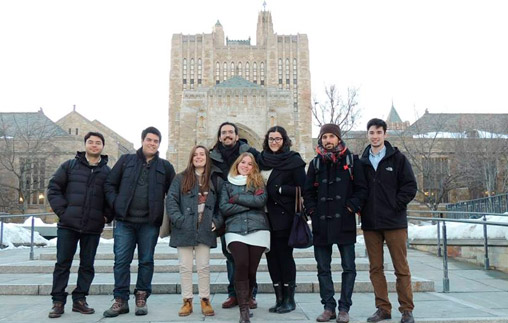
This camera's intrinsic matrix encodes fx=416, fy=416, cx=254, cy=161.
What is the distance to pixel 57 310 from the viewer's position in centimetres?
476

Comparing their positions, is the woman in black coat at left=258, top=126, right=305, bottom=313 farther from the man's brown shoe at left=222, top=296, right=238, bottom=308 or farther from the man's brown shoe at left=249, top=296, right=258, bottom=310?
the man's brown shoe at left=222, top=296, right=238, bottom=308

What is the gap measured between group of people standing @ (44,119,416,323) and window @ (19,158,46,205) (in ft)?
104

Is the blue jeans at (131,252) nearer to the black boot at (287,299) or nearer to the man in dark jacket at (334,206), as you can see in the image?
the black boot at (287,299)

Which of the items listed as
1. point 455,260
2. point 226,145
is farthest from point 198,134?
point 226,145

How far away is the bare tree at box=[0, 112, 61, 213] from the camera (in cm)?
3444

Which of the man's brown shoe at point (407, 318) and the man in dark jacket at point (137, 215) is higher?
the man in dark jacket at point (137, 215)

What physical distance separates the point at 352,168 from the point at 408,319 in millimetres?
1691

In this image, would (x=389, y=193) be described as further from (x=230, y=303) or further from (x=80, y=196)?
(x=80, y=196)

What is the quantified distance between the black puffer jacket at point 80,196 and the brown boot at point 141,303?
934 mm

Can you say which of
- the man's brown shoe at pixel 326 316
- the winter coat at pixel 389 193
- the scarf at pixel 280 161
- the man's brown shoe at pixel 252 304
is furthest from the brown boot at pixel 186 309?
the winter coat at pixel 389 193

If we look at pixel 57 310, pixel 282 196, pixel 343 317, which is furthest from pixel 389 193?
pixel 57 310

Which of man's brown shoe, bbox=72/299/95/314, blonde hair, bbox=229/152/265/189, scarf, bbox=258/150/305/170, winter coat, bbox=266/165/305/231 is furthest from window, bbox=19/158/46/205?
winter coat, bbox=266/165/305/231

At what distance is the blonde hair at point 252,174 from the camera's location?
189 inches

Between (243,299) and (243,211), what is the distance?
0.96 m
